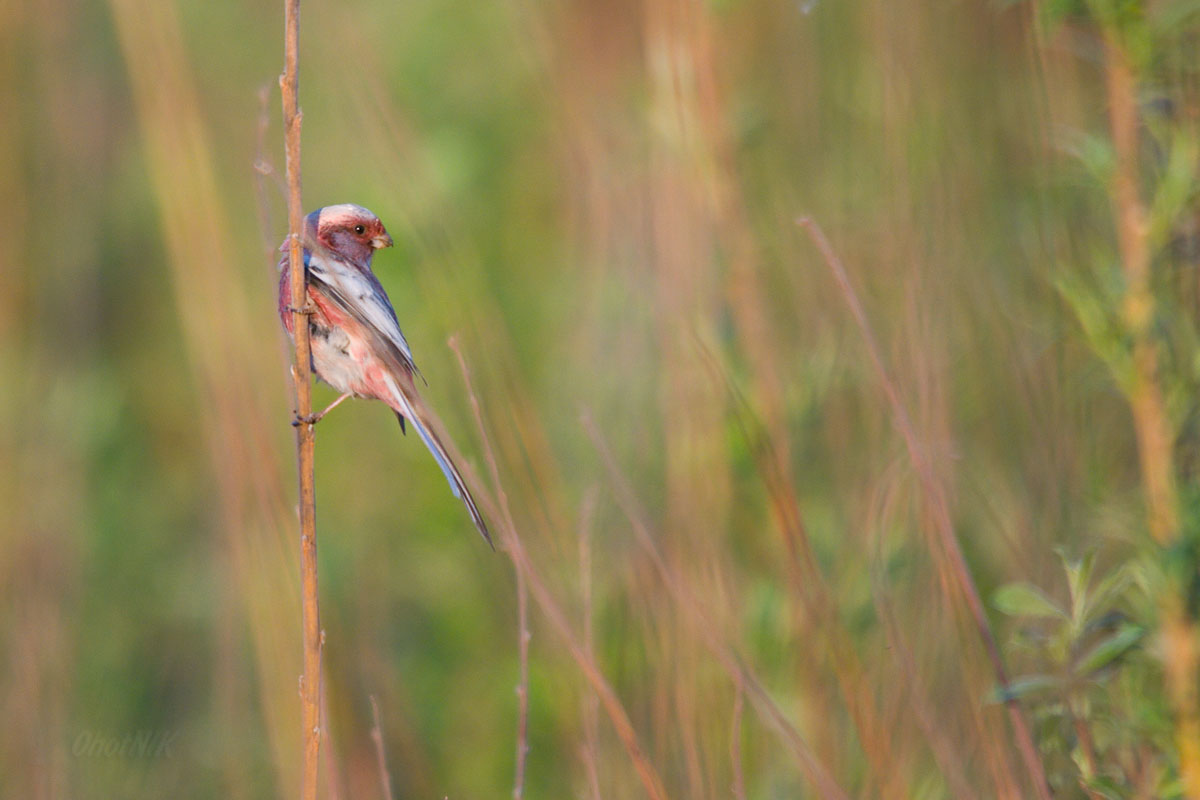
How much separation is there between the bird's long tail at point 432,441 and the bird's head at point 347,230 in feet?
0.97

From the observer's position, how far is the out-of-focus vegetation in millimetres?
1617

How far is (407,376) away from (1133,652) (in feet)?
4.76

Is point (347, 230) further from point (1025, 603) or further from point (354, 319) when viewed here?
point (1025, 603)

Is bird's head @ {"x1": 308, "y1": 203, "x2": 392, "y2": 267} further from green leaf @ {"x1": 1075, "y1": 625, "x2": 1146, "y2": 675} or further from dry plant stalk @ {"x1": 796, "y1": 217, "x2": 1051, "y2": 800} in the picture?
green leaf @ {"x1": 1075, "y1": 625, "x2": 1146, "y2": 675}

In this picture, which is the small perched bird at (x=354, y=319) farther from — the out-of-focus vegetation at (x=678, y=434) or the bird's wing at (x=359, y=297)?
the out-of-focus vegetation at (x=678, y=434)

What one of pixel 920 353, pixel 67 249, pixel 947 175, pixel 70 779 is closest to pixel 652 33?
pixel 947 175

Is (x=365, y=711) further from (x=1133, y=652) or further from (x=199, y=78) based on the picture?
(x=199, y=78)

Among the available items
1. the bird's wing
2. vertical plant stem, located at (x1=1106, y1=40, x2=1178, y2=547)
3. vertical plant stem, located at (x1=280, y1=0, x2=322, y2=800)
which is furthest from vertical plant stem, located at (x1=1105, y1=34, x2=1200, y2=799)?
the bird's wing

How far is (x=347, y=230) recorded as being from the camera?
7.75 ft

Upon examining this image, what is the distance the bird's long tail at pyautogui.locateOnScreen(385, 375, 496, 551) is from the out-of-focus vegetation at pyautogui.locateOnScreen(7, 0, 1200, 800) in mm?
115

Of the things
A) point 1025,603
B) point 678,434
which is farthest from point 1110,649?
point 678,434

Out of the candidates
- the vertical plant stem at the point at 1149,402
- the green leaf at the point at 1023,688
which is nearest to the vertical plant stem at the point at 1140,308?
the vertical plant stem at the point at 1149,402

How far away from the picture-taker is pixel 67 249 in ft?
12.1

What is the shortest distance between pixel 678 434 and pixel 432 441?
1.83 feet
